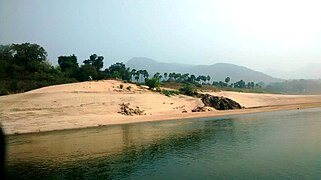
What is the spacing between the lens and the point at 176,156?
27.6m

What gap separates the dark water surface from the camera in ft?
71.7

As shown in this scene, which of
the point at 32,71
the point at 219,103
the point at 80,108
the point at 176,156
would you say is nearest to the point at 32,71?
the point at 32,71

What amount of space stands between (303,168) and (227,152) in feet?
24.6

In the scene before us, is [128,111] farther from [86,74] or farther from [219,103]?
[86,74]

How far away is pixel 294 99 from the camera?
114 metres

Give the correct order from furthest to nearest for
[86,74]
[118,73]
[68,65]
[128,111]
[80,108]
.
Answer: [118,73]
[68,65]
[86,74]
[128,111]
[80,108]

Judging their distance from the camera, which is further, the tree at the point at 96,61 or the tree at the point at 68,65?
the tree at the point at 96,61

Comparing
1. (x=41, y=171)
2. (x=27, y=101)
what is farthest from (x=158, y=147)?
(x=27, y=101)

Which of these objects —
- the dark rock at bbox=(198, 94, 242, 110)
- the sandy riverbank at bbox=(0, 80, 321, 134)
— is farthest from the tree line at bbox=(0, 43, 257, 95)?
the dark rock at bbox=(198, 94, 242, 110)

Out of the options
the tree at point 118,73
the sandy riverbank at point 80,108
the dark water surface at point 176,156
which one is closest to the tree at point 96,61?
the tree at point 118,73

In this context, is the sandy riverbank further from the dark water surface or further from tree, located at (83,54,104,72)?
tree, located at (83,54,104,72)

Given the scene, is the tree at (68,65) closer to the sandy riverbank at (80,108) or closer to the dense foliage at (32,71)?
the dense foliage at (32,71)

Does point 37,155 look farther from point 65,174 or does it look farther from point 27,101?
point 27,101

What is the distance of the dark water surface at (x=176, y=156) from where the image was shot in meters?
21.8
